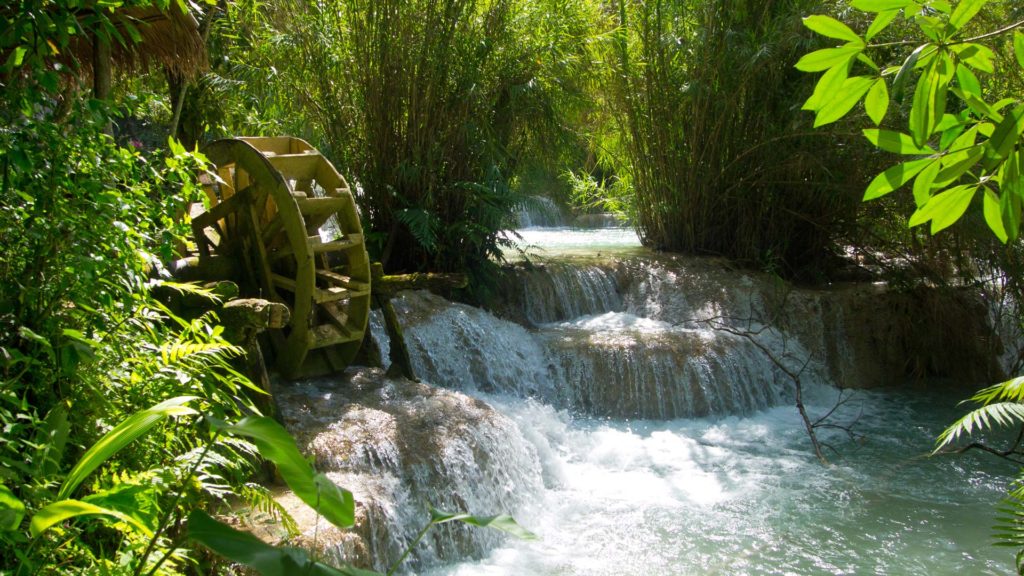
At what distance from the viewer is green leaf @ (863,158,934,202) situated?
3.27 ft

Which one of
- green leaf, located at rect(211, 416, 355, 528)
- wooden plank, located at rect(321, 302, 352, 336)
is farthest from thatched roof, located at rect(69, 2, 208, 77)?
green leaf, located at rect(211, 416, 355, 528)

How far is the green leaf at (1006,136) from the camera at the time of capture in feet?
3.08

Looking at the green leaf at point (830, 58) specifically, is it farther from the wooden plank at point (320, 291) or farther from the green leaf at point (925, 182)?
the wooden plank at point (320, 291)

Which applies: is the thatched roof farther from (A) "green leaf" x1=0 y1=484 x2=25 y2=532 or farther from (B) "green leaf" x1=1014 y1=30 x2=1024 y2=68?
(B) "green leaf" x1=1014 y1=30 x2=1024 y2=68

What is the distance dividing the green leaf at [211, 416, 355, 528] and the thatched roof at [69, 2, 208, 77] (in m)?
3.68

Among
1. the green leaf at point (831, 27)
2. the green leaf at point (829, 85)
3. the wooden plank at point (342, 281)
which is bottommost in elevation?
the wooden plank at point (342, 281)

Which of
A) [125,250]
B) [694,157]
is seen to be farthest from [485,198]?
[125,250]

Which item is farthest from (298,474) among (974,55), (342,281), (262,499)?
(342,281)

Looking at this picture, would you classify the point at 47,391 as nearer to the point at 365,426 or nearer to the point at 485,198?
the point at 365,426

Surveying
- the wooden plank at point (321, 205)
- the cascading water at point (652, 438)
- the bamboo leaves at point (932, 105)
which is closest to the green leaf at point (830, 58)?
Result: the bamboo leaves at point (932, 105)

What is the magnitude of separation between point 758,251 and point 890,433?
2.76 metres

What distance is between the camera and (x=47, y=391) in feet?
7.72

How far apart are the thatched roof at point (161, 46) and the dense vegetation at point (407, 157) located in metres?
0.03

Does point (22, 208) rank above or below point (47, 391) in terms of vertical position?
above
